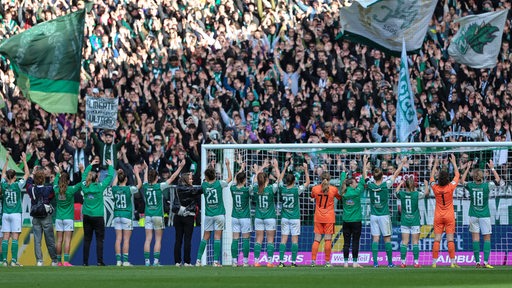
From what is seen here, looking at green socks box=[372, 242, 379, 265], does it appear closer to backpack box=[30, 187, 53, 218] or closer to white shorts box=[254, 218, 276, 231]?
white shorts box=[254, 218, 276, 231]

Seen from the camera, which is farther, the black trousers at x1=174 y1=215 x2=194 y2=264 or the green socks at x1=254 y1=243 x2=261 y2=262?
the black trousers at x1=174 y1=215 x2=194 y2=264

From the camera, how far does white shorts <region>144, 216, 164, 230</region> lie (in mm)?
28828

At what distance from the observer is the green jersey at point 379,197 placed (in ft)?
91.4

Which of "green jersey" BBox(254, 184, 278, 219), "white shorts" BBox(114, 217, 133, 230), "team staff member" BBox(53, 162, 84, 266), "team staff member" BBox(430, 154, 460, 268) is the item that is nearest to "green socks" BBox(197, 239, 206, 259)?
"green jersey" BBox(254, 184, 278, 219)

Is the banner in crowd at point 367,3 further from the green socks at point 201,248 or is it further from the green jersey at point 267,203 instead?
the green socks at point 201,248

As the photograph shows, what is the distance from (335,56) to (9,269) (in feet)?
43.9

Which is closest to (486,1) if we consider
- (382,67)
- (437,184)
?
(382,67)

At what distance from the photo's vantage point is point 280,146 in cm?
2983

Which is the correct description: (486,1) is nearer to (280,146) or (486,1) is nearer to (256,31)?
(256,31)

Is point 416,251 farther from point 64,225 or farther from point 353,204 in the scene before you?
point 64,225

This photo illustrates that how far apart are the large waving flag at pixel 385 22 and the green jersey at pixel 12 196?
9117mm

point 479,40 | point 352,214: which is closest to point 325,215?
point 352,214

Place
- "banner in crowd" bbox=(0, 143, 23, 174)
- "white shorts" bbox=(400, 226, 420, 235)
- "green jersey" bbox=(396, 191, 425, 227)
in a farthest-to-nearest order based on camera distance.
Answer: "banner in crowd" bbox=(0, 143, 23, 174)
"white shorts" bbox=(400, 226, 420, 235)
"green jersey" bbox=(396, 191, 425, 227)

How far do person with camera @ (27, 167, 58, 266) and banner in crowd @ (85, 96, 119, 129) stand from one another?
2597 mm
